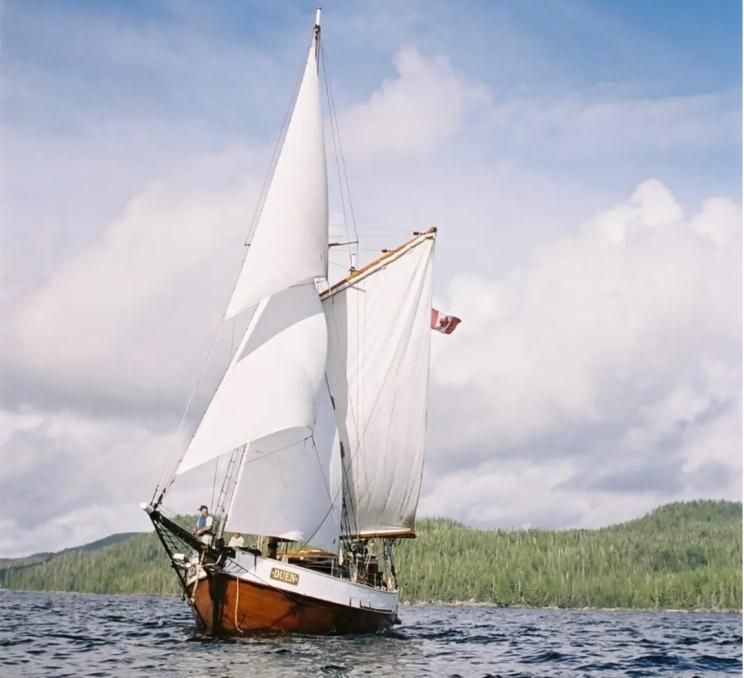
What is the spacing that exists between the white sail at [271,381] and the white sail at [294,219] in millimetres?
1647

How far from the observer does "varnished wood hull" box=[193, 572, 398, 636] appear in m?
37.9

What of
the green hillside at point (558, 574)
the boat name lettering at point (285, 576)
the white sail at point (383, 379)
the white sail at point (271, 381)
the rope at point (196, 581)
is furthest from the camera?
the green hillside at point (558, 574)

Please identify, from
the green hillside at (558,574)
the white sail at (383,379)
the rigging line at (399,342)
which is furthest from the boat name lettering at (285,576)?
the green hillside at (558,574)

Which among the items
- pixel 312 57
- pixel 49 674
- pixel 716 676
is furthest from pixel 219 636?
pixel 312 57

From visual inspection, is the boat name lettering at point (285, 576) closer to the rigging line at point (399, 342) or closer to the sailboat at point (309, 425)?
the sailboat at point (309, 425)

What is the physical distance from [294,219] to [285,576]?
1596 centimetres

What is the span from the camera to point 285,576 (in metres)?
38.7

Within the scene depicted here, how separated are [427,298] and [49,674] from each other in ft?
98.8

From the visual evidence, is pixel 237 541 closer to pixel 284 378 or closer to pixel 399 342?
pixel 284 378

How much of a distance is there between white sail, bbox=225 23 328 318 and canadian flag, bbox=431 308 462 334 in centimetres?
1288

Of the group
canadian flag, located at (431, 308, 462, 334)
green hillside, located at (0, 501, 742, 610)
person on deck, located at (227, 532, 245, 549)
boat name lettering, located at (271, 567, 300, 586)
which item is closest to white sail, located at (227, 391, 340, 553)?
person on deck, located at (227, 532, 245, 549)

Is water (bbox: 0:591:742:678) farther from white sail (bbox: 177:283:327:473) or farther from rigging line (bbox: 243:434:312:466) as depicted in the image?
white sail (bbox: 177:283:327:473)

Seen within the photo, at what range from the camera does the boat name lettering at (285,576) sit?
38469 millimetres

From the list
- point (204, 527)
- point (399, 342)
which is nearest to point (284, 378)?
point (204, 527)
